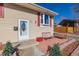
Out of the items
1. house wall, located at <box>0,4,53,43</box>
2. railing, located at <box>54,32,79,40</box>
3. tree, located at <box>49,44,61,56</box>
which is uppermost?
house wall, located at <box>0,4,53,43</box>

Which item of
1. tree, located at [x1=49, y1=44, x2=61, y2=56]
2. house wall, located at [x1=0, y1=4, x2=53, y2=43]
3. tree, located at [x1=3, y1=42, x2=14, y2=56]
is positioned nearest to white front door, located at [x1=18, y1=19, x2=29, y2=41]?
house wall, located at [x1=0, y1=4, x2=53, y2=43]

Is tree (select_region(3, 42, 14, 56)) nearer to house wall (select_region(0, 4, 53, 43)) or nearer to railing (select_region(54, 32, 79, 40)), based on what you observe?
house wall (select_region(0, 4, 53, 43))

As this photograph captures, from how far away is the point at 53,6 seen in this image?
5.35m

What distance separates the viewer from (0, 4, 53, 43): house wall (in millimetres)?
5262

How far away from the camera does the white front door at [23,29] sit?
18.0 feet

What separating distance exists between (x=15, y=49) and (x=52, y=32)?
103 cm

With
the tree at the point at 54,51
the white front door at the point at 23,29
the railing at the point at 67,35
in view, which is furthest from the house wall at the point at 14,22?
the tree at the point at 54,51

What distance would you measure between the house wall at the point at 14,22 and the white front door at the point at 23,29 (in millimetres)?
77

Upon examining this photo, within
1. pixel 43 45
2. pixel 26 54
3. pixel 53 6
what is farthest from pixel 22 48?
pixel 53 6

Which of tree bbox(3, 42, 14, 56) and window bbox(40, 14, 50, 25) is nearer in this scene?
tree bbox(3, 42, 14, 56)

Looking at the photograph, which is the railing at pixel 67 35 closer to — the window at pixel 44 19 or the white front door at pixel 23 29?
the window at pixel 44 19

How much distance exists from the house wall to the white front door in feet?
0.25

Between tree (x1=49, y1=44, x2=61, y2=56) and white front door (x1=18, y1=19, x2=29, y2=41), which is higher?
white front door (x1=18, y1=19, x2=29, y2=41)

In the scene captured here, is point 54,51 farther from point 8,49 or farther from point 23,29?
point 8,49
